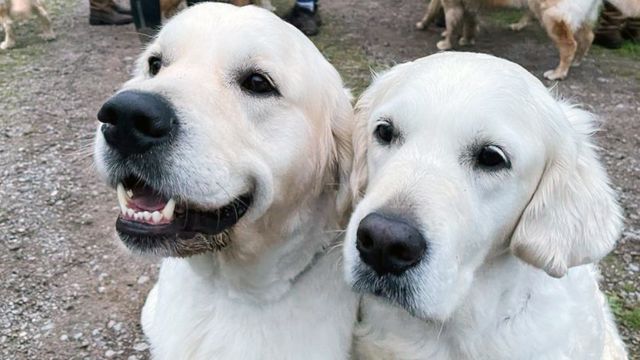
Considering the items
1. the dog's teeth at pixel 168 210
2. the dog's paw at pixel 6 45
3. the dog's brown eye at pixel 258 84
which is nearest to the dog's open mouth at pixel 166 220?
the dog's teeth at pixel 168 210

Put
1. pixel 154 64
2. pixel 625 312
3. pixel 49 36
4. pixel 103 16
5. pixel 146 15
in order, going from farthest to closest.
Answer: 1. pixel 103 16
2. pixel 49 36
3. pixel 146 15
4. pixel 625 312
5. pixel 154 64

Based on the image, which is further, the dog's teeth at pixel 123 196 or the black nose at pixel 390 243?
the dog's teeth at pixel 123 196

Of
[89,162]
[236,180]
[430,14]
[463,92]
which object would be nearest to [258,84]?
[236,180]

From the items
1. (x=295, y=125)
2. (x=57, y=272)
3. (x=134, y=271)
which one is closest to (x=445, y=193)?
(x=295, y=125)

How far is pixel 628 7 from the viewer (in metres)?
6.66

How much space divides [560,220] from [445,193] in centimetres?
43

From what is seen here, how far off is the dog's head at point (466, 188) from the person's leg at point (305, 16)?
5269 mm

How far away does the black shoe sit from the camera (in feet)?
23.7

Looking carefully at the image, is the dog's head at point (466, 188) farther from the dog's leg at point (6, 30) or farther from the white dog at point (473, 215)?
the dog's leg at point (6, 30)

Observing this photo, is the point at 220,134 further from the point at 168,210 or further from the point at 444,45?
the point at 444,45

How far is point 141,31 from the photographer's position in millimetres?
5332

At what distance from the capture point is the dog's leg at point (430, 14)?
25.4 feet

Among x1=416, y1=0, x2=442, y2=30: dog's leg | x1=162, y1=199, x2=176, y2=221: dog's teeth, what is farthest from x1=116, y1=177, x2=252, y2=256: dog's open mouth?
x1=416, y1=0, x2=442, y2=30: dog's leg

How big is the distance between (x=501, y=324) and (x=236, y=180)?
1027 millimetres
